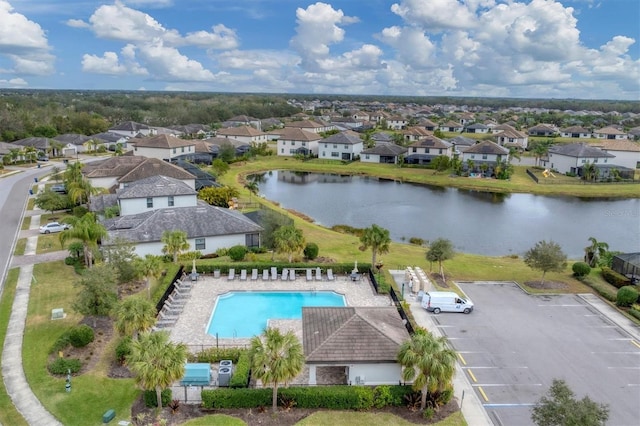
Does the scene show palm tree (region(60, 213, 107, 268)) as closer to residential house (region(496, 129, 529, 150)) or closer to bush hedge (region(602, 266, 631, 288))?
bush hedge (region(602, 266, 631, 288))

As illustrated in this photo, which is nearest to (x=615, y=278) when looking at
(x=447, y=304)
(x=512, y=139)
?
(x=447, y=304)

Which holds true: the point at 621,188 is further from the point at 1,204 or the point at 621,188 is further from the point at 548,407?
the point at 1,204

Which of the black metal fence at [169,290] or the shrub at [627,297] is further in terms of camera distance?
the shrub at [627,297]

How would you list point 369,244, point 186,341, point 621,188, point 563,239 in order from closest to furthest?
point 186,341 < point 369,244 < point 563,239 < point 621,188

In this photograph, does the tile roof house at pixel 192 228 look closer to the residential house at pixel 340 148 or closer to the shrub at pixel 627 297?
the shrub at pixel 627 297

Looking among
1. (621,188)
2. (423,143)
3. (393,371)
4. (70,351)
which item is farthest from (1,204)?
(621,188)

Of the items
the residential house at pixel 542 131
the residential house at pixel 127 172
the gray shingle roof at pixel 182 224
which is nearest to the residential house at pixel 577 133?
the residential house at pixel 542 131

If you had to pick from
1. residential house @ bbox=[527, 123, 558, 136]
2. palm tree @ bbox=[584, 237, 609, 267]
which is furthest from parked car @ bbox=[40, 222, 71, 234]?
residential house @ bbox=[527, 123, 558, 136]
